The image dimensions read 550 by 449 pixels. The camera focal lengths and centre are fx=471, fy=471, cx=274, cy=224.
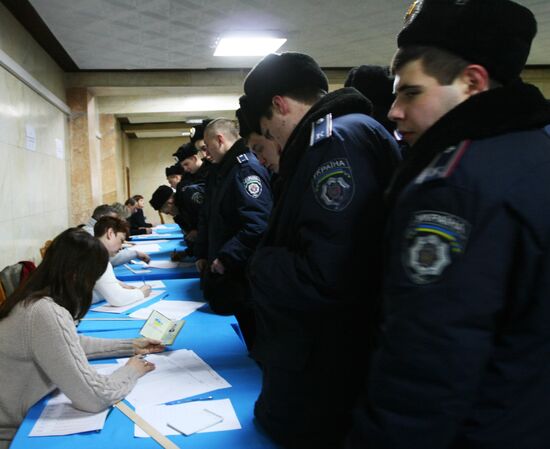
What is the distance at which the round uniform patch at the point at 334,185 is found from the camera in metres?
0.94

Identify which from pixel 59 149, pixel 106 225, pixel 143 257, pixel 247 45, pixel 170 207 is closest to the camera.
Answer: pixel 106 225

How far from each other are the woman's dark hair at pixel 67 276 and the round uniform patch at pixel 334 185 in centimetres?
95

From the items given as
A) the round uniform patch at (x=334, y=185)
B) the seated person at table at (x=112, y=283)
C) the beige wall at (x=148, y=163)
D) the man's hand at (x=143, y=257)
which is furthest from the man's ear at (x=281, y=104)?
the beige wall at (x=148, y=163)

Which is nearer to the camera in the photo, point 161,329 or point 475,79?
point 475,79

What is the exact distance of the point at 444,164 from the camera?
0.65 m

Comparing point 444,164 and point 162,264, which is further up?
point 444,164

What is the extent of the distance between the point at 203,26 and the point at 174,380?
3.74 m

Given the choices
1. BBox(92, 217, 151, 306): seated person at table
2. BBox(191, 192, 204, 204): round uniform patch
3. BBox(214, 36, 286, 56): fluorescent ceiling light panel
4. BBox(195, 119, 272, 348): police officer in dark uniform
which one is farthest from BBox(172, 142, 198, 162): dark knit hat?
BBox(195, 119, 272, 348): police officer in dark uniform

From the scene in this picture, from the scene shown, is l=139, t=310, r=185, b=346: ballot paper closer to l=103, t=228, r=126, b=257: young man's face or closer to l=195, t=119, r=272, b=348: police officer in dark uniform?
l=195, t=119, r=272, b=348: police officer in dark uniform

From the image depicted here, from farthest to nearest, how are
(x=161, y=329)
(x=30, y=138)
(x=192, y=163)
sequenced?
(x=192, y=163)
(x=30, y=138)
(x=161, y=329)

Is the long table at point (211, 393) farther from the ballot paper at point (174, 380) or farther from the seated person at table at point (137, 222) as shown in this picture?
the seated person at table at point (137, 222)

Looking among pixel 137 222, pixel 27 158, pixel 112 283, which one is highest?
pixel 27 158

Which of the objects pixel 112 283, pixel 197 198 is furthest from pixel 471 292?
pixel 197 198

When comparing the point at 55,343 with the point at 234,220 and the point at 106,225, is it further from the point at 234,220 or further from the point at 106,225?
the point at 106,225
